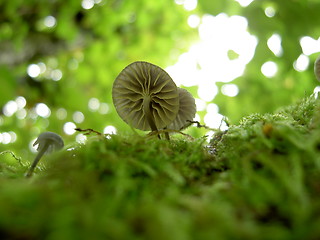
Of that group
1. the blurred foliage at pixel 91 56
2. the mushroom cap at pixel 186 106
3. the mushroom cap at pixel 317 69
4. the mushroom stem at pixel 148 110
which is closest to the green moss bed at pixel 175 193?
the mushroom stem at pixel 148 110

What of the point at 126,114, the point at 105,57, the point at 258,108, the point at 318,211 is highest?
the point at 105,57

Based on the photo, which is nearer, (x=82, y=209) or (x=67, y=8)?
(x=82, y=209)

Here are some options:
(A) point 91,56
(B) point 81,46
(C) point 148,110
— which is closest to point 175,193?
(C) point 148,110

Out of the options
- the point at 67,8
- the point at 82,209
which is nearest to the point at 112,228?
the point at 82,209

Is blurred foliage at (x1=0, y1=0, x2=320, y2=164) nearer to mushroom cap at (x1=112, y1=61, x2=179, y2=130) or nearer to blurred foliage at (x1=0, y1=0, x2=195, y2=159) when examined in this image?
blurred foliage at (x1=0, y1=0, x2=195, y2=159)

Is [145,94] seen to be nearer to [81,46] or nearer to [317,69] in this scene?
[317,69]

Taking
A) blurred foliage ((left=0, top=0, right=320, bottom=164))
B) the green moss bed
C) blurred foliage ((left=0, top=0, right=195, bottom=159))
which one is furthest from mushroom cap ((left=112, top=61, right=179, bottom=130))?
blurred foliage ((left=0, top=0, right=195, bottom=159))

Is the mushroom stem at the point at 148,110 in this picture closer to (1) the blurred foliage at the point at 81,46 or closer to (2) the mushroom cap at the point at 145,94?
(2) the mushroom cap at the point at 145,94

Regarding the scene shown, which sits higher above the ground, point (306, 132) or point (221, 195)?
point (306, 132)

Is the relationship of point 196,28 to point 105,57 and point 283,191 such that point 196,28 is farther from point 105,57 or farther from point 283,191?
point 283,191
